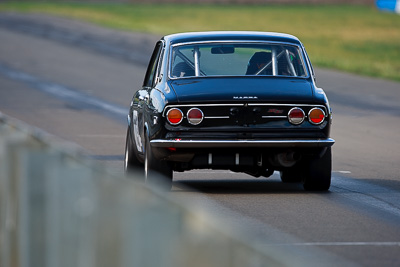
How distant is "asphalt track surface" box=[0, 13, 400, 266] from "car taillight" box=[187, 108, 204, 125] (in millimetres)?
747

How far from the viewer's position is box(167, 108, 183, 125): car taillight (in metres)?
10.5

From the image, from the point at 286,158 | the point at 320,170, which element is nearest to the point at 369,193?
the point at 320,170

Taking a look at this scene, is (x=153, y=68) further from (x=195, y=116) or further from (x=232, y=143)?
(x=232, y=143)

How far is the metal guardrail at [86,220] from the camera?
11.8 feet

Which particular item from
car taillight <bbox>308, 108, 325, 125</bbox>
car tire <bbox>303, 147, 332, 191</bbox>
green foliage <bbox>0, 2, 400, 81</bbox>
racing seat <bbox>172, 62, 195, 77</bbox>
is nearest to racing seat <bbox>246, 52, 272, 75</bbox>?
racing seat <bbox>172, 62, 195, 77</bbox>

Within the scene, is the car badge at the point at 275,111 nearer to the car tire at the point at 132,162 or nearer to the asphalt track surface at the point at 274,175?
the asphalt track surface at the point at 274,175

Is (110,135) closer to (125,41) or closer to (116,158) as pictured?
(116,158)

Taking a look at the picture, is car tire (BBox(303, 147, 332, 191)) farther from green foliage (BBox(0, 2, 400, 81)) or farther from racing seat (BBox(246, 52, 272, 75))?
green foliage (BBox(0, 2, 400, 81))

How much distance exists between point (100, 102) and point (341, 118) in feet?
19.6

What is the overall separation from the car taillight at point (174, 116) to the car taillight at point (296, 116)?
1049mm

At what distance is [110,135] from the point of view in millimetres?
18062

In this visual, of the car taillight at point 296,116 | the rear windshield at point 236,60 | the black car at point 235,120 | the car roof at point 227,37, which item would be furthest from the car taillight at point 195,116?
the car roof at point 227,37

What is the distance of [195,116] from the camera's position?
10500 millimetres

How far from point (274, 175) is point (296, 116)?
267 cm
